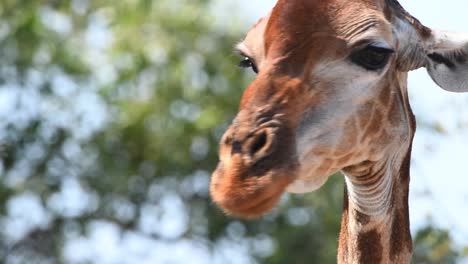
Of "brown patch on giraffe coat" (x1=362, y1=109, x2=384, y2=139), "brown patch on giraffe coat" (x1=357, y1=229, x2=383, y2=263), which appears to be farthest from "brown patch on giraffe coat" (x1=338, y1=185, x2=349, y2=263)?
"brown patch on giraffe coat" (x1=362, y1=109, x2=384, y2=139)

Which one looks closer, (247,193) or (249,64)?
(247,193)

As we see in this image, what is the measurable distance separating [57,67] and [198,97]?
1.78 metres

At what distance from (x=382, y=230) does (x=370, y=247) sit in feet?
0.35

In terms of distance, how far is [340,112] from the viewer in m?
6.36

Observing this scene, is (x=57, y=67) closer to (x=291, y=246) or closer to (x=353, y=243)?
(x=291, y=246)

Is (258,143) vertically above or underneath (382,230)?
above

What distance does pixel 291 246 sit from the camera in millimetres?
16703

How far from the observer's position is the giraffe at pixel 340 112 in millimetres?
5953

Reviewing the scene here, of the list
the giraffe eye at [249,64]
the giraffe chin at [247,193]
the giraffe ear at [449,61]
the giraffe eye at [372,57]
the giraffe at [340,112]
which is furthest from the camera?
the giraffe ear at [449,61]

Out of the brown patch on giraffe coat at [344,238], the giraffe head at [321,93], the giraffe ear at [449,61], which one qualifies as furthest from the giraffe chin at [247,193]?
the giraffe ear at [449,61]

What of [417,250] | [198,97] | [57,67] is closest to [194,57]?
[198,97]

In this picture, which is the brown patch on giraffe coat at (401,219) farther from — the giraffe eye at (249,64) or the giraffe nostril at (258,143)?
the giraffe nostril at (258,143)

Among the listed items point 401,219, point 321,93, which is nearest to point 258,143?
point 321,93

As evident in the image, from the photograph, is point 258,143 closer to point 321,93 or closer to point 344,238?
point 321,93
